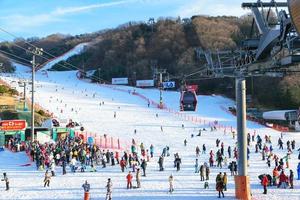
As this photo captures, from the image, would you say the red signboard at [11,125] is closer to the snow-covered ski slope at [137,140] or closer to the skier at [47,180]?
the snow-covered ski slope at [137,140]

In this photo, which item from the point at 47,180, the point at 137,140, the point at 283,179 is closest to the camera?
the point at 283,179

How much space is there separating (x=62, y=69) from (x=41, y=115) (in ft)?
291

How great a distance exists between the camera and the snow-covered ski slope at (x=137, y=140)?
20.6 meters

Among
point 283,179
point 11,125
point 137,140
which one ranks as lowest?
point 283,179

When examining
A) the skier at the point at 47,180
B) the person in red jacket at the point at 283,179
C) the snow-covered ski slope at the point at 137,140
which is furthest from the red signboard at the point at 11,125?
the person in red jacket at the point at 283,179

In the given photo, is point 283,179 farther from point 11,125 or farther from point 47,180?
point 11,125

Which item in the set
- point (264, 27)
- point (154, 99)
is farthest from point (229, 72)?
point (154, 99)

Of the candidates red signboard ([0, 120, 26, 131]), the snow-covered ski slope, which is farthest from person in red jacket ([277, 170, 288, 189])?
red signboard ([0, 120, 26, 131])

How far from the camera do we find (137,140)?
38.8 m

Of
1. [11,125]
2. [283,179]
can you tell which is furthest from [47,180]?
[283,179]

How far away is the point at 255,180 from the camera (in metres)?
23.1

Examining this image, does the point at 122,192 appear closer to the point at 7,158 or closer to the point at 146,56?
the point at 7,158

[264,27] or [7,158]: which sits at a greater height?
[264,27]

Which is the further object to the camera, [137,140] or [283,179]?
[137,140]
